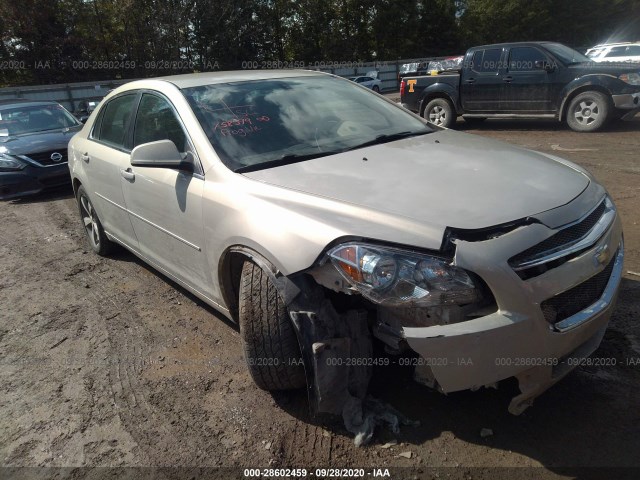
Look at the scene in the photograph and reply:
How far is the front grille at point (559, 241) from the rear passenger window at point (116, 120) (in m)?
3.18

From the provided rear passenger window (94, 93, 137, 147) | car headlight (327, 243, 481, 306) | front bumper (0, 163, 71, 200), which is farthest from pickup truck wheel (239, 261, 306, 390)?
front bumper (0, 163, 71, 200)

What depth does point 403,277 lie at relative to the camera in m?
2.02

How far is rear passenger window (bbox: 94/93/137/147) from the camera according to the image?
3943 millimetres

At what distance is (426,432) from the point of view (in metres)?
2.38

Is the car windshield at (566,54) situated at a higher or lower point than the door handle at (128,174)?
higher

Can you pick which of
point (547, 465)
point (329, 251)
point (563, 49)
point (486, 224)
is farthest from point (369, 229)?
point (563, 49)

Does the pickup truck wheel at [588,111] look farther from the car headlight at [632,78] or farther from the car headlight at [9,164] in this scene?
the car headlight at [9,164]

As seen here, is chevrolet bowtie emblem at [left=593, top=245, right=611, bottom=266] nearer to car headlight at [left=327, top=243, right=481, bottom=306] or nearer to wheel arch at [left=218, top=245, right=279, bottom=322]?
car headlight at [left=327, top=243, right=481, bottom=306]

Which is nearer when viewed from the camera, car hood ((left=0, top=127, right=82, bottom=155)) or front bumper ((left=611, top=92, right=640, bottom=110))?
car hood ((left=0, top=127, right=82, bottom=155))

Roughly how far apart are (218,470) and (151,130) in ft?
7.81

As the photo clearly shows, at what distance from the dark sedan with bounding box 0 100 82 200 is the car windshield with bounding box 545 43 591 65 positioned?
9.32 m

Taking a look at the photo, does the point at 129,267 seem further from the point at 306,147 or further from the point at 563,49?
the point at 563,49

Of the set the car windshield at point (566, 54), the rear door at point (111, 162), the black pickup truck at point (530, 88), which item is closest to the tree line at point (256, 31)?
the black pickup truck at point (530, 88)

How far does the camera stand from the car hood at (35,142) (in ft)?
25.6
